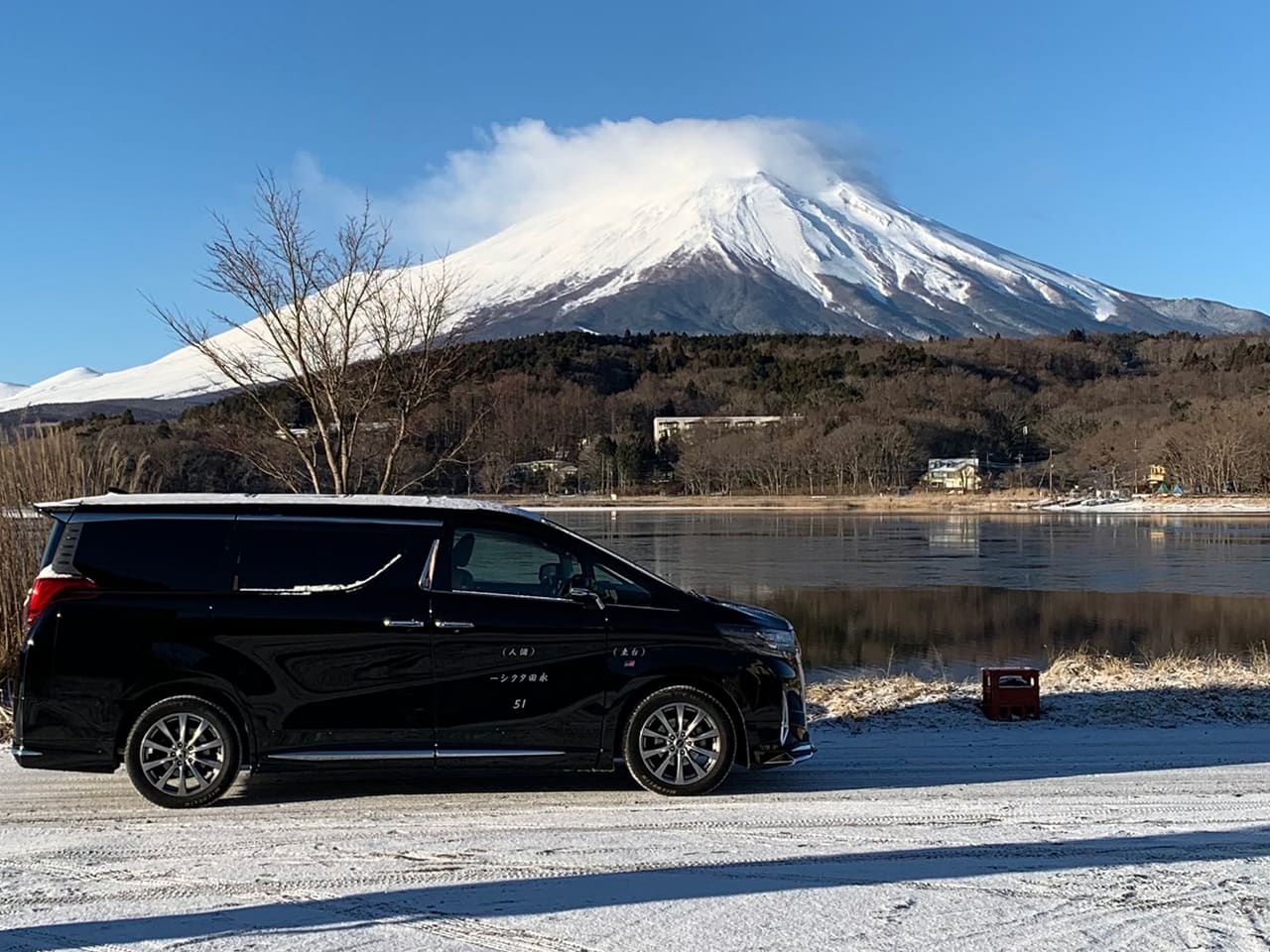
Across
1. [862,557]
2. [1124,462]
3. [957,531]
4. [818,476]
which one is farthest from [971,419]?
[862,557]

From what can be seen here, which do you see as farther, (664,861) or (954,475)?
(954,475)

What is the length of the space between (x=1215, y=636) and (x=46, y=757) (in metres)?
20.3

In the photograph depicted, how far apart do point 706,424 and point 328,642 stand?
13192 centimetres

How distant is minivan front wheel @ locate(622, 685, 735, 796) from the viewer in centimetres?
741

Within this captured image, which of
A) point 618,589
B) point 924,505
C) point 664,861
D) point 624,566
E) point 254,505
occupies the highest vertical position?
point 924,505

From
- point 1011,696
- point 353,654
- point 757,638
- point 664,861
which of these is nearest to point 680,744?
point 757,638

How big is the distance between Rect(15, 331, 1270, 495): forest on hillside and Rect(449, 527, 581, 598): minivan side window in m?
71.3

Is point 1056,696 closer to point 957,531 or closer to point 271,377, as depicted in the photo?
point 271,377

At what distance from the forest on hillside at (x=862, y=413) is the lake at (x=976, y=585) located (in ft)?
114

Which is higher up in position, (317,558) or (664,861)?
(317,558)

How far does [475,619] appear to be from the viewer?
7312 mm

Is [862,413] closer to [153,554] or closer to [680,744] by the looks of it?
[680,744]

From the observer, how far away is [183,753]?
282 inches

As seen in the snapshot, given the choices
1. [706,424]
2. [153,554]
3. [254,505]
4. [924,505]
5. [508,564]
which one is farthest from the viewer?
[706,424]
